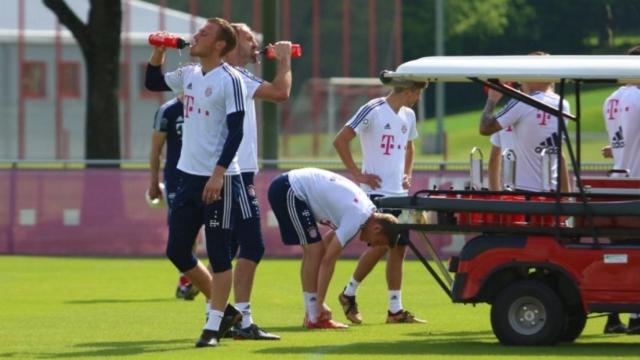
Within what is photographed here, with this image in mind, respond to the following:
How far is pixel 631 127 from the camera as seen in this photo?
13.4 m

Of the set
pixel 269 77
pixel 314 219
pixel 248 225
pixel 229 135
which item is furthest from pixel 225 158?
pixel 269 77

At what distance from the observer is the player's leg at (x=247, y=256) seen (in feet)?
39.8

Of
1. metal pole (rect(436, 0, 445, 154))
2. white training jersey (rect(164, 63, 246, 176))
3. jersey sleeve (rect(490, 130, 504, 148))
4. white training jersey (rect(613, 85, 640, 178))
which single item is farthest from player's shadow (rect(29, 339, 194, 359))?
metal pole (rect(436, 0, 445, 154))

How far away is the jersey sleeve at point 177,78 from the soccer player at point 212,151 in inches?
7.5

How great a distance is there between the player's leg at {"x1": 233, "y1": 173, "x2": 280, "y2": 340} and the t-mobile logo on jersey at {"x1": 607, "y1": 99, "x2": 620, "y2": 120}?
288cm

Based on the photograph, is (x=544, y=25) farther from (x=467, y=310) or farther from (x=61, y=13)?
(x=467, y=310)

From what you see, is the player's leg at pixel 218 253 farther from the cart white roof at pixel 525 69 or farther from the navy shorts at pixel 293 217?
the navy shorts at pixel 293 217

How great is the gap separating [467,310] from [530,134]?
183 centimetres

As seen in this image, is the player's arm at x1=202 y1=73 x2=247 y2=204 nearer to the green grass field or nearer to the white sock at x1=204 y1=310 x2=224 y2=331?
the white sock at x1=204 y1=310 x2=224 y2=331

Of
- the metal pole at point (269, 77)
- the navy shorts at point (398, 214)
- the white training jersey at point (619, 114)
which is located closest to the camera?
the navy shorts at point (398, 214)

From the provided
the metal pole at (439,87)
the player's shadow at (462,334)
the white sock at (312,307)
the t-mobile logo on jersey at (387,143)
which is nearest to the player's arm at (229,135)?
the white sock at (312,307)

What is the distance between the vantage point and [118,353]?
1134cm

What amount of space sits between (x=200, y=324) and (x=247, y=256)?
1.39m

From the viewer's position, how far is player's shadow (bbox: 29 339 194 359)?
11211mm
